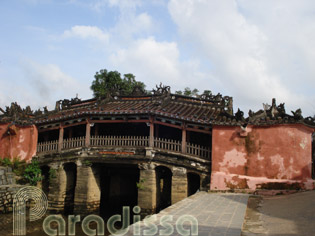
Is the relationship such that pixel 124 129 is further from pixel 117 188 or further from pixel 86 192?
pixel 86 192

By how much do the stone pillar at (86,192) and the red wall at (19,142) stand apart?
4.23 m

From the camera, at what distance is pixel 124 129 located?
19.4m

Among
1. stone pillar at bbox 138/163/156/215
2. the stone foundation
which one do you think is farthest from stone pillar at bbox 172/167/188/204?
the stone foundation

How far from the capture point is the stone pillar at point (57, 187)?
17.1 meters

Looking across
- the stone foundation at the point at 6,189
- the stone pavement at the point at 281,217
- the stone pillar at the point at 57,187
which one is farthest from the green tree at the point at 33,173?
the stone pavement at the point at 281,217

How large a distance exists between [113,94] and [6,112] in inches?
277

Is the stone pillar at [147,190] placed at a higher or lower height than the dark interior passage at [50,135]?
lower

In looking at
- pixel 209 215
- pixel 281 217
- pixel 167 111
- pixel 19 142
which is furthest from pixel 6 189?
pixel 281 217

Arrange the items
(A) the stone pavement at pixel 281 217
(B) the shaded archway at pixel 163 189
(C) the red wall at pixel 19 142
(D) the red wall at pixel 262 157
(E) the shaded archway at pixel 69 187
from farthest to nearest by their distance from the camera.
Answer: (C) the red wall at pixel 19 142 < (E) the shaded archway at pixel 69 187 < (B) the shaded archway at pixel 163 189 < (D) the red wall at pixel 262 157 < (A) the stone pavement at pixel 281 217

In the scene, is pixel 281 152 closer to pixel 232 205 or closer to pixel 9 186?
pixel 232 205

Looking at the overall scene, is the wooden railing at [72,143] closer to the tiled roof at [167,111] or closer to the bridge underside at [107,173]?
the bridge underside at [107,173]

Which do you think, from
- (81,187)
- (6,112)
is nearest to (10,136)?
(6,112)

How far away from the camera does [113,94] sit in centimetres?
2105

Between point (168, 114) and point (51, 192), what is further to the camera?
point (51, 192)
